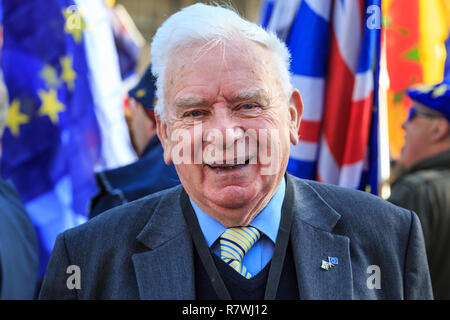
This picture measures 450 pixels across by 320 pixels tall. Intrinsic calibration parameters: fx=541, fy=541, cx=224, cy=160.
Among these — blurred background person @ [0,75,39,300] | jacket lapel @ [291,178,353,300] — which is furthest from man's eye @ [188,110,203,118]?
blurred background person @ [0,75,39,300]

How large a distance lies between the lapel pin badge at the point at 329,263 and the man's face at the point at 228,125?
11.4 inches

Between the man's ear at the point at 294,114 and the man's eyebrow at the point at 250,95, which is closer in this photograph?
the man's eyebrow at the point at 250,95

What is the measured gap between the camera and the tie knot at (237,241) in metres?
1.80

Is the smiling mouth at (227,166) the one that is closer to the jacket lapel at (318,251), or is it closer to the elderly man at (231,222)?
the elderly man at (231,222)

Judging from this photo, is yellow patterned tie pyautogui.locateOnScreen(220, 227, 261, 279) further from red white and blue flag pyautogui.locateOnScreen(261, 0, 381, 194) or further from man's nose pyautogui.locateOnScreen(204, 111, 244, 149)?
red white and blue flag pyautogui.locateOnScreen(261, 0, 381, 194)

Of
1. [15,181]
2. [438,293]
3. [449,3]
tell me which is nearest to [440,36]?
[449,3]

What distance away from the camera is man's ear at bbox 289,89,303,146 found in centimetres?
196

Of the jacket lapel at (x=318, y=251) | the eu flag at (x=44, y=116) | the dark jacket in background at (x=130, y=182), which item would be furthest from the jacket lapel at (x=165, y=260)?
the eu flag at (x=44, y=116)

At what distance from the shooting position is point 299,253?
5.80 feet

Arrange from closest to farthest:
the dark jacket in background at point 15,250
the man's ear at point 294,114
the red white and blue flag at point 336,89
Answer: the man's ear at point 294,114 → the dark jacket in background at point 15,250 → the red white and blue flag at point 336,89

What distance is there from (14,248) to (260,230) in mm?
1474

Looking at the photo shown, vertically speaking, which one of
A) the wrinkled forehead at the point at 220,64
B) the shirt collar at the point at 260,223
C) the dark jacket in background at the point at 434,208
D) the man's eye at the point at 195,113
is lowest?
the dark jacket in background at the point at 434,208

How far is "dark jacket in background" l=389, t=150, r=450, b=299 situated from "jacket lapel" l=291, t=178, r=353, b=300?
154cm
